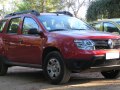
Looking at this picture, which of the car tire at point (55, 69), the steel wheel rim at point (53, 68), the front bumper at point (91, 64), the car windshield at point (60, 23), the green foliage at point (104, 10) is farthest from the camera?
the green foliage at point (104, 10)

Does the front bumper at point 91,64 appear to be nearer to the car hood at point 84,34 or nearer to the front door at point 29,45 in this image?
the car hood at point 84,34

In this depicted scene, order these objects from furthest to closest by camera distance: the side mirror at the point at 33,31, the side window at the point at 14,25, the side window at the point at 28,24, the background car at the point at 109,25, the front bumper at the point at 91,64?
the background car at the point at 109,25 → the side window at the point at 14,25 → the side window at the point at 28,24 → the side mirror at the point at 33,31 → the front bumper at the point at 91,64

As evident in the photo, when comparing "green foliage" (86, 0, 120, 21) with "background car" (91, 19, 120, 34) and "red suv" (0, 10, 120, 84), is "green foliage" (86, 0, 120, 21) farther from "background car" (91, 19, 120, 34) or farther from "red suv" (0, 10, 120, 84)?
"red suv" (0, 10, 120, 84)

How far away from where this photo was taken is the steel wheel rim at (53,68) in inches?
359

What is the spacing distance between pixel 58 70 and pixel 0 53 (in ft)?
9.35

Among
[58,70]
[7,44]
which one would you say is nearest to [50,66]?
[58,70]

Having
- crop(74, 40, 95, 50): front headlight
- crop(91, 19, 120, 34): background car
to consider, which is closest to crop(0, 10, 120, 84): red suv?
crop(74, 40, 95, 50): front headlight

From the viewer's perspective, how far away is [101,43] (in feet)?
29.2

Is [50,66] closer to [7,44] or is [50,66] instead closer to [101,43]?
[101,43]

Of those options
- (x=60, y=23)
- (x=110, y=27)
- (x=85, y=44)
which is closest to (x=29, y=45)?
(x=60, y=23)

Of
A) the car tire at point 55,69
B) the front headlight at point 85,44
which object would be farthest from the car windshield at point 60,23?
the front headlight at point 85,44

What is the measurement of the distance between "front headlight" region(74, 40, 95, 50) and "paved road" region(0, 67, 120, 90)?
0.85m

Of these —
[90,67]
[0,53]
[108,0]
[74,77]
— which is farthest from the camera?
[108,0]

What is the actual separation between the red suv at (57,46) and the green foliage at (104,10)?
2038 centimetres
